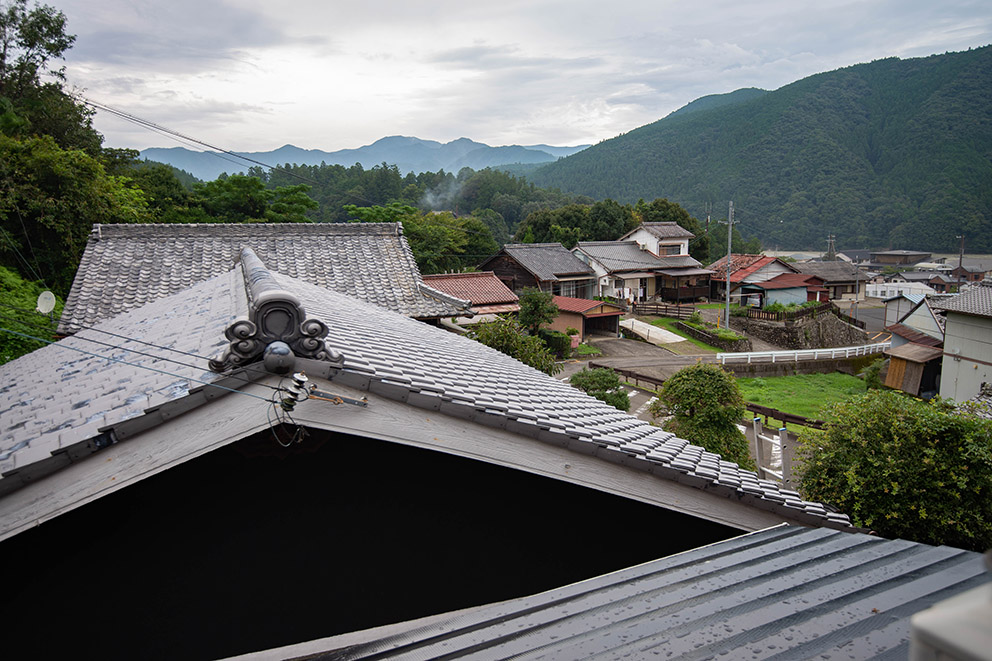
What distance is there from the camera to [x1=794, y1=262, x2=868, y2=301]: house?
46.9 metres

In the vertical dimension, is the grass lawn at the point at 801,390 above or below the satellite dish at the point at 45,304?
below

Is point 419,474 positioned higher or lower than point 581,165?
lower

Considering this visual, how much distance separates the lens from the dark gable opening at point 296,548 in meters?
2.98

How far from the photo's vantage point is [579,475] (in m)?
3.21

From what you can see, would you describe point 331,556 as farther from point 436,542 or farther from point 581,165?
point 581,165

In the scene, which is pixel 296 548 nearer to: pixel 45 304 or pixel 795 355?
pixel 45 304

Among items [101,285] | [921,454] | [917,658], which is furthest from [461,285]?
[917,658]

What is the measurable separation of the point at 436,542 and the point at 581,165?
137m

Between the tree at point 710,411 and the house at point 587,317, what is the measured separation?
1835cm

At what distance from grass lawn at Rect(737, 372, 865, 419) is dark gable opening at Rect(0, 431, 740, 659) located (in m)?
20.1

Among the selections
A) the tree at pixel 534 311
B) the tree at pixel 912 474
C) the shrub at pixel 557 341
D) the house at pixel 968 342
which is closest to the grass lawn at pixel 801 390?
the house at pixel 968 342

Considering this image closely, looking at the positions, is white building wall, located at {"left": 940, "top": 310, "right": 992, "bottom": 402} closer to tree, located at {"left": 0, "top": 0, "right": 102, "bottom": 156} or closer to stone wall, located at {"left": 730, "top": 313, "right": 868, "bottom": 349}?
stone wall, located at {"left": 730, "top": 313, "right": 868, "bottom": 349}

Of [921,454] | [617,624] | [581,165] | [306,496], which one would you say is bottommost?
[921,454]

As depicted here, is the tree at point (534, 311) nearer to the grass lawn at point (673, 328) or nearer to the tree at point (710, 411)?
the grass lawn at point (673, 328)
